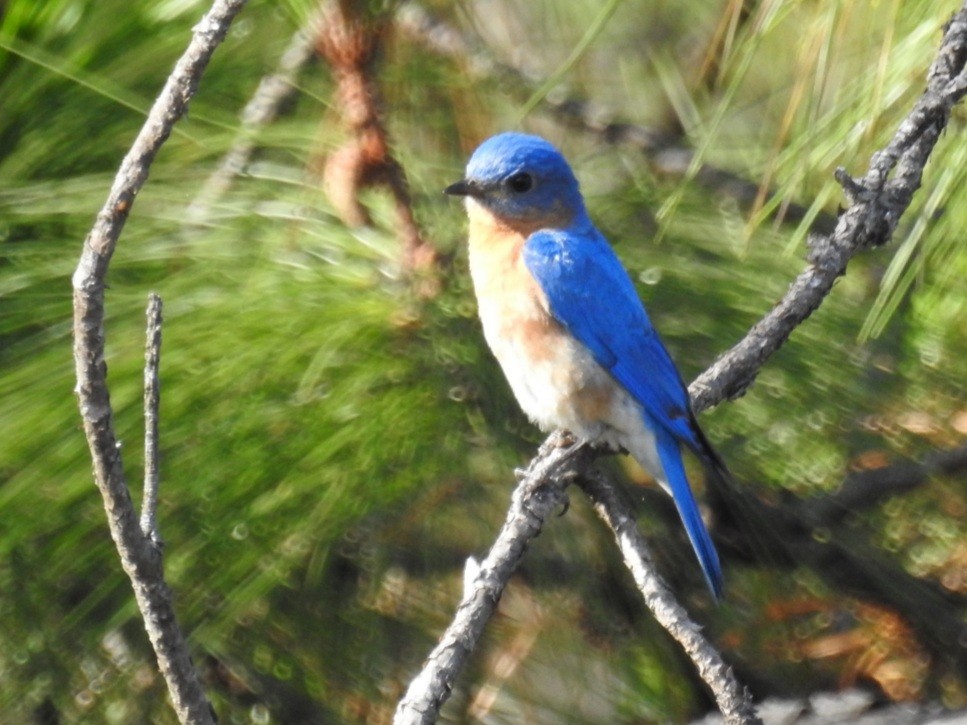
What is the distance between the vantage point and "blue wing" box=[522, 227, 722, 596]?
163cm

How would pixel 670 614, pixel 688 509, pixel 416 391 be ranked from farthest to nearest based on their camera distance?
pixel 688 509 < pixel 416 391 < pixel 670 614

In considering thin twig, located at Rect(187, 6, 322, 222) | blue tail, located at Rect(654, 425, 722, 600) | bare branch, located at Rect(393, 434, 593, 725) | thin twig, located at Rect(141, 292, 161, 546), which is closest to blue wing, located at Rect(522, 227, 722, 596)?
blue tail, located at Rect(654, 425, 722, 600)

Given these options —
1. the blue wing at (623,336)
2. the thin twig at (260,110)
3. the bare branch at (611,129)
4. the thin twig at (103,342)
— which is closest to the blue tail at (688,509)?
the blue wing at (623,336)

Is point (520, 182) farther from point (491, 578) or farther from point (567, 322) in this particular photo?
point (491, 578)

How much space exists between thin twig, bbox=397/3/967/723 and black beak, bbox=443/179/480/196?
35 centimetres

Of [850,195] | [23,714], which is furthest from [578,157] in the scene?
[23,714]

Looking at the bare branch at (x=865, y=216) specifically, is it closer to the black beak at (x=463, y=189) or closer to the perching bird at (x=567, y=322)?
the perching bird at (x=567, y=322)

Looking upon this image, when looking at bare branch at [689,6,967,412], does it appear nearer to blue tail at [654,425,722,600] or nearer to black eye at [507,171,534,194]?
blue tail at [654,425,722,600]

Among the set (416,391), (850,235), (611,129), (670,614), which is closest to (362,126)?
(416,391)

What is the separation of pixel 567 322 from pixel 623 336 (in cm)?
12

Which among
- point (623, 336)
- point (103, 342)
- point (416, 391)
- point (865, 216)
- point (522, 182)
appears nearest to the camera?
point (103, 342)

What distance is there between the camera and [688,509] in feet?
5.51

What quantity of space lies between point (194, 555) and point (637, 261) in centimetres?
67

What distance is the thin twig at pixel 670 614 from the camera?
1047 millimetres
